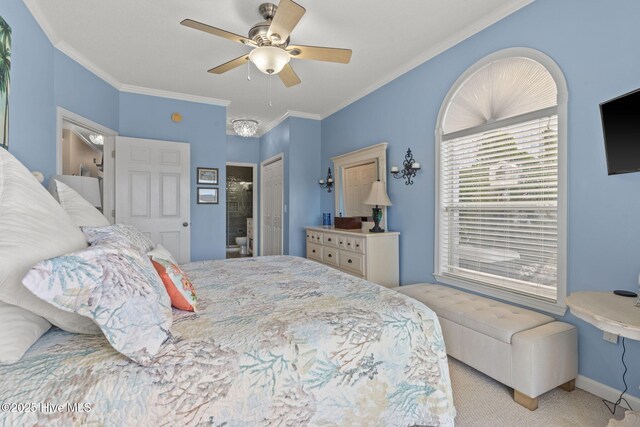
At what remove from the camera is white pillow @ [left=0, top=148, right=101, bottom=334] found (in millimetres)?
945

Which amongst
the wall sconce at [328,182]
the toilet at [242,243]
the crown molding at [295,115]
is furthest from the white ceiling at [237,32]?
the toilet at [242,243]

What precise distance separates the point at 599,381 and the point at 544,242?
2.92 ft

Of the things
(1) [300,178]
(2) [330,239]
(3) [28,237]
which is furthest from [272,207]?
(3) [28,237]

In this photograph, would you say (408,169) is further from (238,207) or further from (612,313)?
(238,207)

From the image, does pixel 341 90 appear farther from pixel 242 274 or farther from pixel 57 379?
pixel 57 379

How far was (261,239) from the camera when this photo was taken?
6270 millimetres

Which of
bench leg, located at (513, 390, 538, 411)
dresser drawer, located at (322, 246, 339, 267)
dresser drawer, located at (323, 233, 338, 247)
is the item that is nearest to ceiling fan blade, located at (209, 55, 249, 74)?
dresser drawer, located at (323, 233, 338, 247)

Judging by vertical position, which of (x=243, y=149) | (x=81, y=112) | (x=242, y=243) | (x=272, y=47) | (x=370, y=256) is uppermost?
(x=243, y=149)

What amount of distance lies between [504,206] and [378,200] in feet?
4.45

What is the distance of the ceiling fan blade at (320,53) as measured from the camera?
226 centimetres

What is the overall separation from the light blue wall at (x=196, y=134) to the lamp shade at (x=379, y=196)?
90.2 inches

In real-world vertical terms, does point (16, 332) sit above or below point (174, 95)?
below

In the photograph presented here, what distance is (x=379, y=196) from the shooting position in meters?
3.54

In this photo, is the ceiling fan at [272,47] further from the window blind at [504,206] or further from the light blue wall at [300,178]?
the light blue wall at [300,178]
